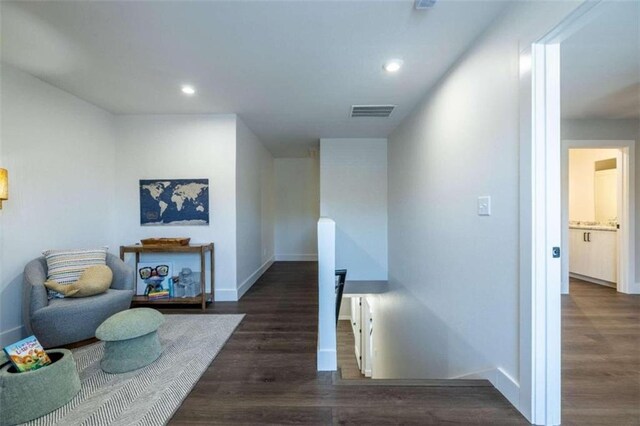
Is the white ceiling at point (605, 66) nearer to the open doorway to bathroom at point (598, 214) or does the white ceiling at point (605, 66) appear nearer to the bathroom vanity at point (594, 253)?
the open doorway to bathroom at point (598, 214)

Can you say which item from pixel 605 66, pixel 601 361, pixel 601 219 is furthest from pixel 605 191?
pixel 601 361

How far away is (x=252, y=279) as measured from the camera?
4477 millimetres

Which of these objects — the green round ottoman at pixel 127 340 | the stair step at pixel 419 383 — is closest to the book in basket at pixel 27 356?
the green round ottoman at pixel 127 340

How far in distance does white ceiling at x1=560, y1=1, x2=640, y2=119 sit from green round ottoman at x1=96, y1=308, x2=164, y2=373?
3211 mm

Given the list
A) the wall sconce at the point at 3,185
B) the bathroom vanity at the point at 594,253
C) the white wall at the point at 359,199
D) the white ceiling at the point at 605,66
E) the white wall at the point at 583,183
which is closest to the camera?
the white ceiling at the point at 605,66

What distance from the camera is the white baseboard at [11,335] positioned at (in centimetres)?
236

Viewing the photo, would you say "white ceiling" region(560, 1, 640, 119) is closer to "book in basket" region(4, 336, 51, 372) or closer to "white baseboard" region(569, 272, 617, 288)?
"white baseboard" region(569, 272, 617, 288)

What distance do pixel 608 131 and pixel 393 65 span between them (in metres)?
3.86

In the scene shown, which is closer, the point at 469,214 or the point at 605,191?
the point at 469,214

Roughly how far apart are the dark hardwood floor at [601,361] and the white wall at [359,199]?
2.65 meters

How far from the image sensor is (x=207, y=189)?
12.0ft

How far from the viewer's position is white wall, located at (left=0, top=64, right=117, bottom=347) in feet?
7.97

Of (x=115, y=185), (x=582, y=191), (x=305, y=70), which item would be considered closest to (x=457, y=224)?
(x=305, y=70)

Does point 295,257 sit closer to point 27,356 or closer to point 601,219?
point 27,356
